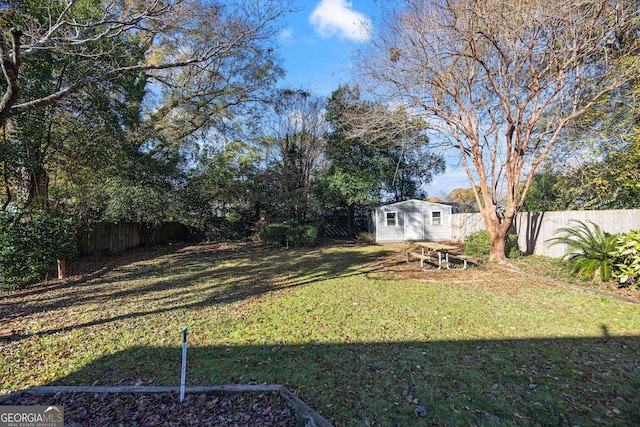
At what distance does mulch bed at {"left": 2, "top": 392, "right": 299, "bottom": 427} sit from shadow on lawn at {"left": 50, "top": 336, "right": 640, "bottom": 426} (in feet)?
0.83

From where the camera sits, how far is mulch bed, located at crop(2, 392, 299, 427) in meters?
2.47

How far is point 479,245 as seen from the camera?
35.9ft

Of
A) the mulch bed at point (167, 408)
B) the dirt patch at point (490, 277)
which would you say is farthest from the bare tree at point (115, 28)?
the dirt patch at point (490, 277)

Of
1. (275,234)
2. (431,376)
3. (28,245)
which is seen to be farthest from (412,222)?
(28,245)

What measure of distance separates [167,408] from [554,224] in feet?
39.4

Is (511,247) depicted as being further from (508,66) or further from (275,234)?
(275,234)

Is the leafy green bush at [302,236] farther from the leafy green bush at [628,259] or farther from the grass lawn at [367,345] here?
the leafy green bush at [628,259]

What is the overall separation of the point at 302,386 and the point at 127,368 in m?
2.07

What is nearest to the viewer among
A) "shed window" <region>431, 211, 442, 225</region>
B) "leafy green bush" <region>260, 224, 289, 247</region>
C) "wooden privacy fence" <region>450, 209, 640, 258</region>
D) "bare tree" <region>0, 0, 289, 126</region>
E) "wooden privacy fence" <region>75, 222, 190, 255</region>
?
"bare tree" <region>0, 0, 289, 126</region>

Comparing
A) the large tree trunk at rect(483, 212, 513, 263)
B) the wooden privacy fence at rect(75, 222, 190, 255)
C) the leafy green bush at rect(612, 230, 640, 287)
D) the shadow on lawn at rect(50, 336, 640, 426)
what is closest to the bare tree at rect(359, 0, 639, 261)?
the large tree trunk at rect(483, 212, 513, 263)

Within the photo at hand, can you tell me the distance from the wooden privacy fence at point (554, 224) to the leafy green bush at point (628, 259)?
277cm

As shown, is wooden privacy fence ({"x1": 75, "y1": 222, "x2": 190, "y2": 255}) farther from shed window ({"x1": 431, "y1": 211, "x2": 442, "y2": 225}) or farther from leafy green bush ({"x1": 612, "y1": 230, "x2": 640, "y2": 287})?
shed window ({"x1": 431, "y1": 211, "x2": 442, "y2": 225})

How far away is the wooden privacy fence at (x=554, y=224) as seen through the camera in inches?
321

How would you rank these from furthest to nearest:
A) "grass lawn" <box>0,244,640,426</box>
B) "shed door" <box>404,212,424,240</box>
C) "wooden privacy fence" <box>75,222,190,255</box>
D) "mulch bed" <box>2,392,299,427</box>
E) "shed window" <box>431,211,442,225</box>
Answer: "shed door" <box>404,212,424,240</box> → "shed window" <box>431,211,442,225</box> → "wooden privacy fence" <box>75,222,190,255</box> → "grass lawn" <box>0,244,640,426</box> → "mulch bed" <box>2,392,299,427</box>
